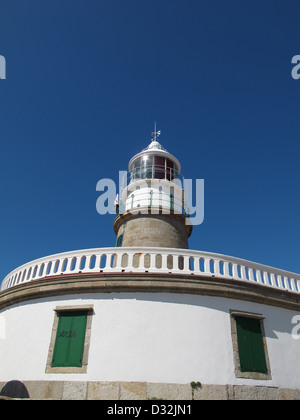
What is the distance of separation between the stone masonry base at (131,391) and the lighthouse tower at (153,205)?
6.73 m

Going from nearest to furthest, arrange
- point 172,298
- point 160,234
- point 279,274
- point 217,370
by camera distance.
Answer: point 217,370
point 172,298
point 279,274
point 160,234

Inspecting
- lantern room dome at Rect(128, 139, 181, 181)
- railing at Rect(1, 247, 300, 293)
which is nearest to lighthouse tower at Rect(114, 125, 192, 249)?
lantern room dome at Rect(128, 139, 181, 181)

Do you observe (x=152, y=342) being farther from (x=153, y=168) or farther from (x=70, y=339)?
(x=153, y=168)

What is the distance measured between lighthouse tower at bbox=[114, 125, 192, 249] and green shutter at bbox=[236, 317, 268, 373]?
5575 millimetres

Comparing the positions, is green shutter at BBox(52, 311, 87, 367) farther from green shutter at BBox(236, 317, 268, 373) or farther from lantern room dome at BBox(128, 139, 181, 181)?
lantern room dome at BBox(128, 139, 181, 181)

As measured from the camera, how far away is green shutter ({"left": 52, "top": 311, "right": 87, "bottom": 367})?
8164mm

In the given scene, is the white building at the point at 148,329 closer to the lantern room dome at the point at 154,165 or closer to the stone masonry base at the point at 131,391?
the stone masonry base at the point at 131,391

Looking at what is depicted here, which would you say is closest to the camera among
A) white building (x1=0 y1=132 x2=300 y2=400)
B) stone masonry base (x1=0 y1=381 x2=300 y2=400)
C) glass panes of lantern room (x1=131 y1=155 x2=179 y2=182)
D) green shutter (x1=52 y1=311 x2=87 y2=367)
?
stone masonry base (x1=0 y1=381 x2=300 y2=400)

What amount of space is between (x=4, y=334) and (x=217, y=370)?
21.6 feet

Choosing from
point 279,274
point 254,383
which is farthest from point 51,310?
point 279,274

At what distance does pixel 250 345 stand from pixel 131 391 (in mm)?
3641

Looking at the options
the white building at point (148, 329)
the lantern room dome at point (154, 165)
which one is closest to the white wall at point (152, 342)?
the white building at point (148, 329)

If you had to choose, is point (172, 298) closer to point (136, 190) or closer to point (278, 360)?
point (278, 360)
